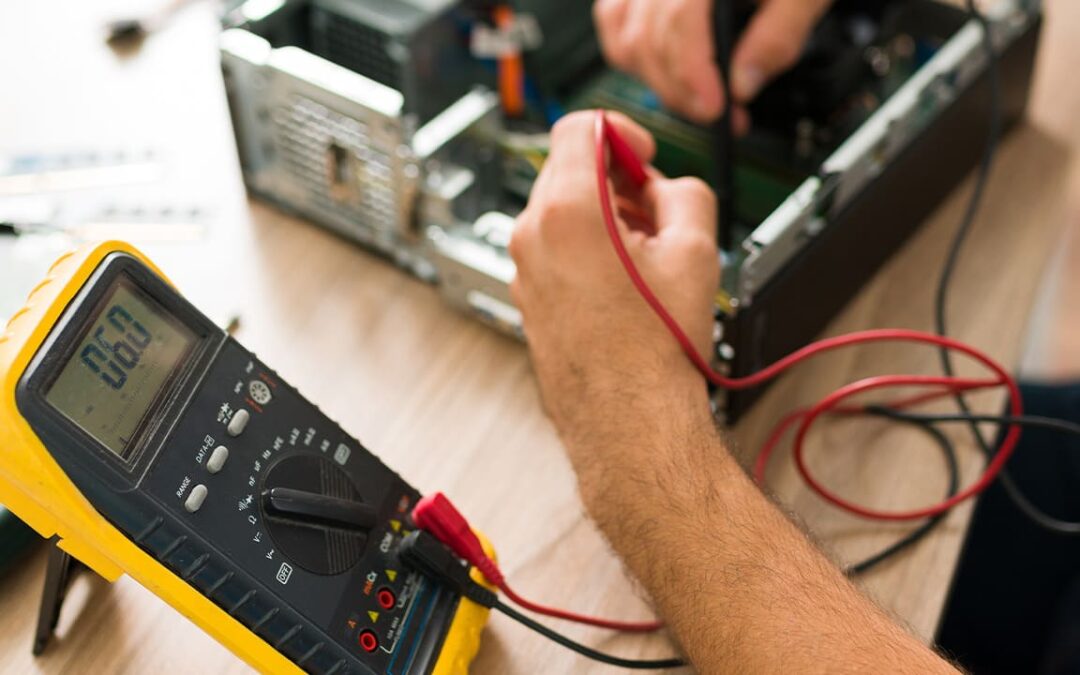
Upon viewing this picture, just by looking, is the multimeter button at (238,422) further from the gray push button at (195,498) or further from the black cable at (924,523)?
the black cable at (924,523)

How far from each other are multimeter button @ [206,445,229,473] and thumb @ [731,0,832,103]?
1.80 feet

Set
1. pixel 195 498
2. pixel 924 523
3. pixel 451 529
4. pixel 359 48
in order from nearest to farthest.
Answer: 1. pixel 195 498
2. pixel 451 529
3. pixel 924 523
4. pixel 359 48

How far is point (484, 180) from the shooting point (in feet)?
2.99

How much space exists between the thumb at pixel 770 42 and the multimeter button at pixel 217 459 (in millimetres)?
547

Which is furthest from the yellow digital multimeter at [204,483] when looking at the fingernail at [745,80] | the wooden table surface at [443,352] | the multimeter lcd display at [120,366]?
the fingernail at [745,80]

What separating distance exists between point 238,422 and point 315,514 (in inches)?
2.5

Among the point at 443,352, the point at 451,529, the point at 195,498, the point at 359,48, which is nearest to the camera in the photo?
the point at 195,498

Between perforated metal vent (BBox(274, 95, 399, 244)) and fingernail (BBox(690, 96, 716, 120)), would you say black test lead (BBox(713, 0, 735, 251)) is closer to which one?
fingernail (BBox(690, 96, 716, 120))

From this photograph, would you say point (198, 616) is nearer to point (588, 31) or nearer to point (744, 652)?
point (744, 652)

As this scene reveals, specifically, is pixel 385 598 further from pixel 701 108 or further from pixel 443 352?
pixel 701 108

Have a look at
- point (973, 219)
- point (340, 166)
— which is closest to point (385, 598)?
point (340, 166)

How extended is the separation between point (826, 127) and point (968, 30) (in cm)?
14

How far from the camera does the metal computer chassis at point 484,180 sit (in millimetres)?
775

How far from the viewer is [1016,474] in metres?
0.97
